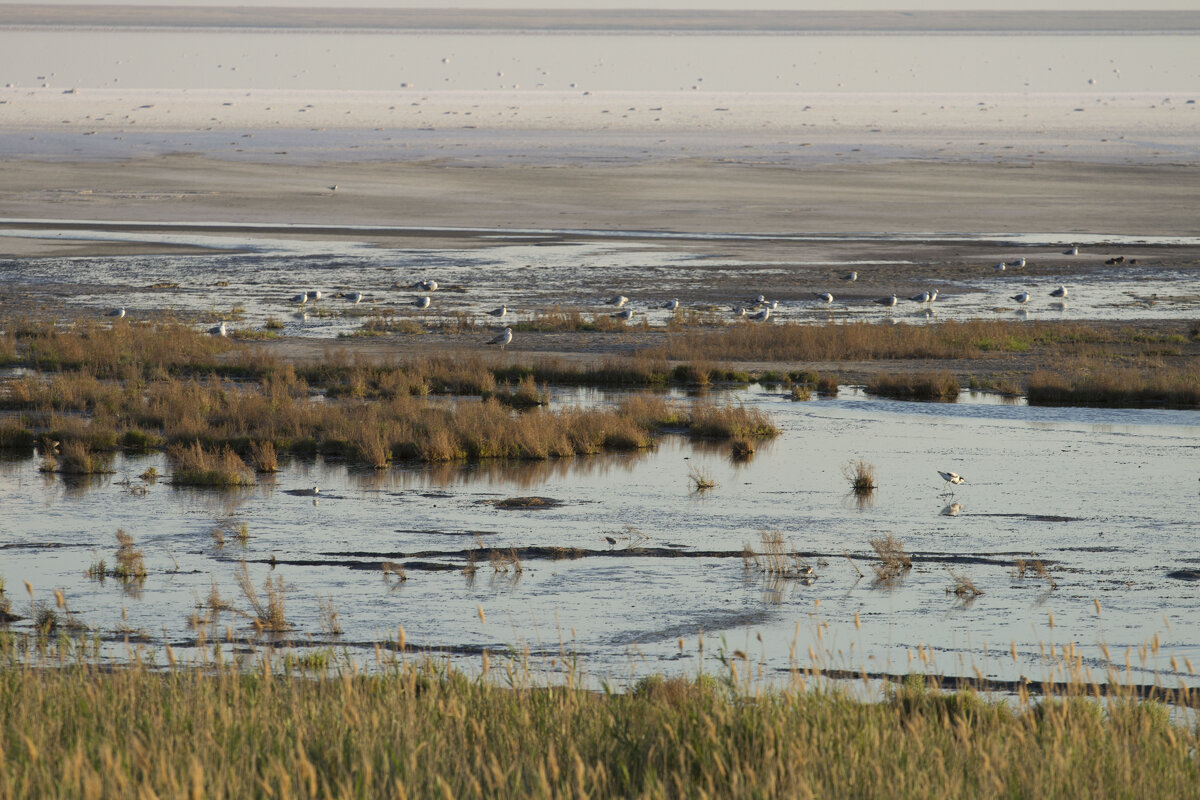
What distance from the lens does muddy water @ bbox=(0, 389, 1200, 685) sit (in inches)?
395

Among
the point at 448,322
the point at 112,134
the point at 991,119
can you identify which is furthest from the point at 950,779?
the point at 991,119

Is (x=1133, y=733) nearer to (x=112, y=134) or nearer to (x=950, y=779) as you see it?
(x=950, y=779)

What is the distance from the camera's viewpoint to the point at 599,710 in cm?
667

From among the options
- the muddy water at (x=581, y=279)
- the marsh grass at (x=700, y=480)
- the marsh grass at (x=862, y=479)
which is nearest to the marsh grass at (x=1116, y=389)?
the marsh grass at (x=862, y=479)

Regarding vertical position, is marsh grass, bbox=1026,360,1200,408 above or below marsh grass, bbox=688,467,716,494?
above

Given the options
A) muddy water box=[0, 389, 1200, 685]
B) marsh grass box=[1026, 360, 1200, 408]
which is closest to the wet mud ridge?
muddy water box=[0, 389, 1200, 685]

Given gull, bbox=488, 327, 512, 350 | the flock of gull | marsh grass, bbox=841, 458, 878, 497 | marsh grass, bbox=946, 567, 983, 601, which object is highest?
the flock of gull

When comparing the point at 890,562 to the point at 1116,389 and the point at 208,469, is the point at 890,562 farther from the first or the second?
the point at 1116,389

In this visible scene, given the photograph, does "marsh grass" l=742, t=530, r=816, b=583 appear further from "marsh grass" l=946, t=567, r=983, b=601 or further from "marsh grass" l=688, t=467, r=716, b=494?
"marsh grass" l=688, t=467, r=716, b=494

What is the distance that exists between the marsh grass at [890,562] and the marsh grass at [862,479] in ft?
10.9

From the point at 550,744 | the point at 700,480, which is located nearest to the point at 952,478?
the point at 700,480

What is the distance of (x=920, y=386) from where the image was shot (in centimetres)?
2331

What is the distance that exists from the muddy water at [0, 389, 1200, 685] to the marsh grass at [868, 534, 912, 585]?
0.65ft

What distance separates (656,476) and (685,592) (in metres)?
5.56
